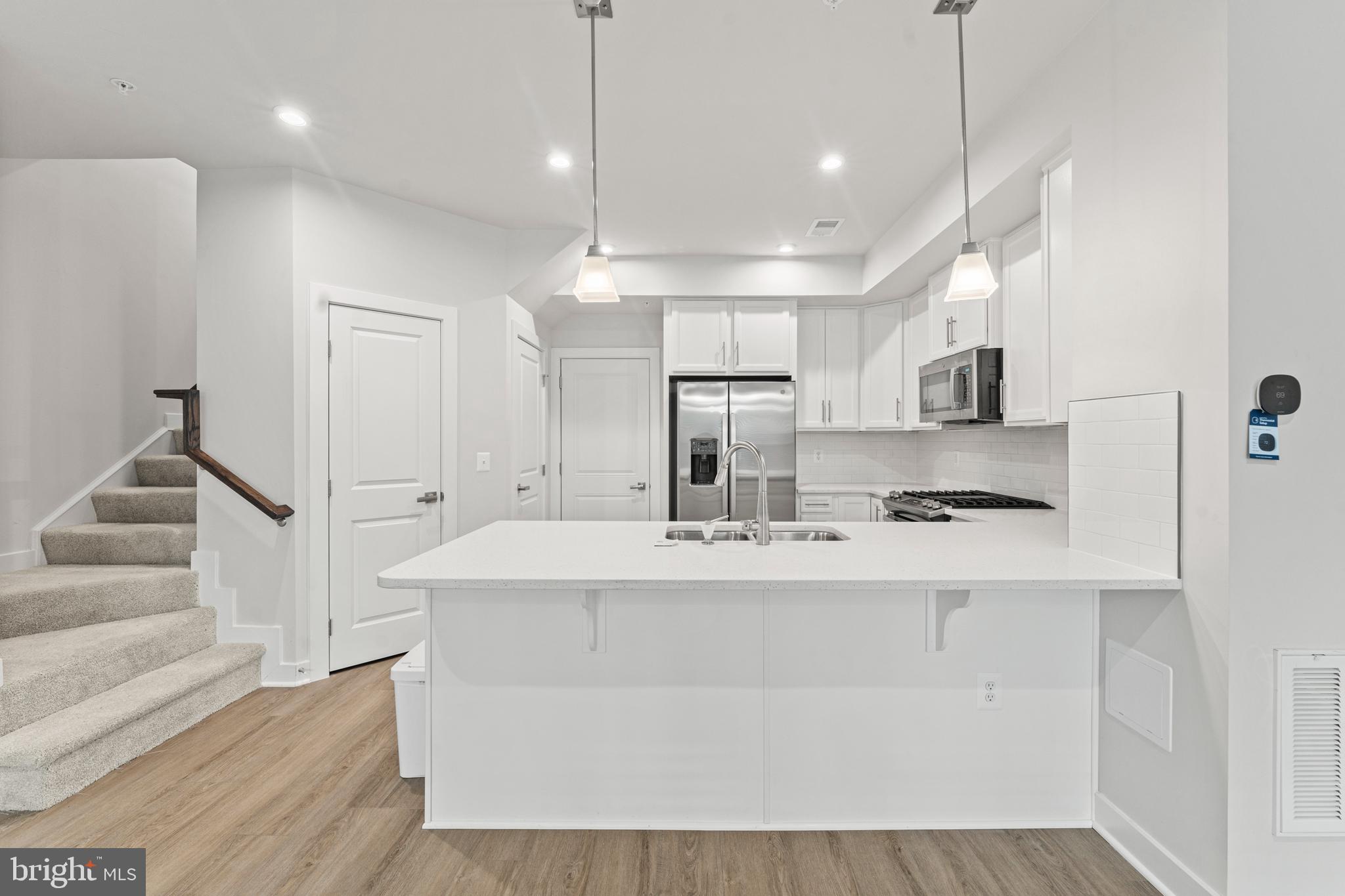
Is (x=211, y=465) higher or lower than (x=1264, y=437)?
lower

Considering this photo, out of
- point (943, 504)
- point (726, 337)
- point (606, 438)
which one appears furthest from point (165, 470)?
point (943, 504)

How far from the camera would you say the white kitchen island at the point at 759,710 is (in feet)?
6.13

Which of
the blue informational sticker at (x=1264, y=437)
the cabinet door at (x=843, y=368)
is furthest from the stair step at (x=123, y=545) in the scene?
the blue informational sticker at (x=1264, y=437)

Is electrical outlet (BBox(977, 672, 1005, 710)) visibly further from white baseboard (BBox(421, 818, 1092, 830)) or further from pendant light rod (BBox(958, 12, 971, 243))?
pendant light rod (BBox(958, 12, 971, 243))

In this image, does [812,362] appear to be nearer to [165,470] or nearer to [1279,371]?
[1279,371]

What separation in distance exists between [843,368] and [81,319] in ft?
16.2

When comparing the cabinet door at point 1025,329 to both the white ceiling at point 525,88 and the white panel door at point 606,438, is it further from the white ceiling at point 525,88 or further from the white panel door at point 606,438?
the white panel door at point 606,438

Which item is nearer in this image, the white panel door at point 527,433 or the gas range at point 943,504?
the gas range at point 943,504

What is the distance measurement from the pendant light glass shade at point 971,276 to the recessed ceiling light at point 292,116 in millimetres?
2671

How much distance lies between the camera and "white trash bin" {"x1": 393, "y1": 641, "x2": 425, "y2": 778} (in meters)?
2.10

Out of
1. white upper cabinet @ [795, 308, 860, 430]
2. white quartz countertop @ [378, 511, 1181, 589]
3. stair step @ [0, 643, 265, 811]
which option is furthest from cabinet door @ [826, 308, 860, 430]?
stair step @ [0, 643, 265, 811]

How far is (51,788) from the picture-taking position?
201 cm

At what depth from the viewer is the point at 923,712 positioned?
6.14 ft

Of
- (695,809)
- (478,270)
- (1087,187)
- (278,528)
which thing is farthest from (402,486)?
(1087,187)
